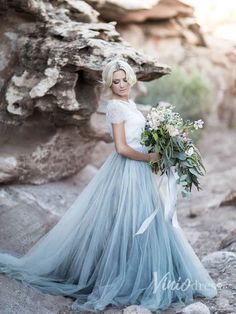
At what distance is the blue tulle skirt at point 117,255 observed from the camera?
3.54m

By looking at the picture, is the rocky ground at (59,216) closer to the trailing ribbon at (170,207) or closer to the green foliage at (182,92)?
the trailing ribbon at (170,207)

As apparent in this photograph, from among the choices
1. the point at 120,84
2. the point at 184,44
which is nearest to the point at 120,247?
the point at 120,84

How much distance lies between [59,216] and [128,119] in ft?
5.29

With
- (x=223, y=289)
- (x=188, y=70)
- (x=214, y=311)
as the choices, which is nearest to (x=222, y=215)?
(x=223, y=289)

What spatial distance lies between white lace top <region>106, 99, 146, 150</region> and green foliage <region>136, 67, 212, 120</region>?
20.4ft

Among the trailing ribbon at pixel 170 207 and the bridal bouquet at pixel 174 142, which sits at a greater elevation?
the bridal bouquet at pixel 174 142

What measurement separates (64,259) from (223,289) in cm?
128

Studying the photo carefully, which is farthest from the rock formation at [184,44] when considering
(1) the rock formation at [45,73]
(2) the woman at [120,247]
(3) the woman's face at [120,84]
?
(2) the woman at [120,247]

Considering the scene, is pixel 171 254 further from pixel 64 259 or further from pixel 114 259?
pixel 64 259

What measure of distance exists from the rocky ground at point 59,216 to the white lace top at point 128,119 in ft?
4.13

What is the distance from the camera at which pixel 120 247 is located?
3650 millimetres

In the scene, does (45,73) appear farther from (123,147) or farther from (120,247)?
(120,247)

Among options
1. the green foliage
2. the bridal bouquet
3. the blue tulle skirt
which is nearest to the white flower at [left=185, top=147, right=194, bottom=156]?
the bridal bouquet

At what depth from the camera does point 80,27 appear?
15.7ft
